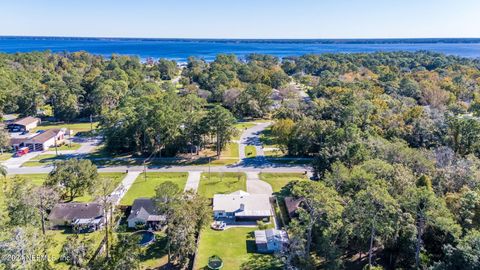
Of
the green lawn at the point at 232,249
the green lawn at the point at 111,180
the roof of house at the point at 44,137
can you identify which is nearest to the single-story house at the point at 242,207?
the green lawn at the point at 232,249

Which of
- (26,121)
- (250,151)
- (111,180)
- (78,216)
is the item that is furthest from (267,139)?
(26,121)

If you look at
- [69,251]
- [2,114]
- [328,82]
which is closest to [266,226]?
[69,251]

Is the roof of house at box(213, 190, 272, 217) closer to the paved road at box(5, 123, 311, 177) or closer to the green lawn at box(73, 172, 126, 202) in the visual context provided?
the paved road at box(5, 123, 311, 177)

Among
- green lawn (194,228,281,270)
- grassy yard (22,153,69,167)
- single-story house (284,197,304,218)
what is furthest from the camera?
grassy yard (22,153,69,167)

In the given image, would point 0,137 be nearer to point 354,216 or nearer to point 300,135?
point 300,135

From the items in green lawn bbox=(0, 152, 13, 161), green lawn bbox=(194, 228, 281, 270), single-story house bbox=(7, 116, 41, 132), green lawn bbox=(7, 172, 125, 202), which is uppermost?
single-story house bbox=(7, 116, 41, 132)

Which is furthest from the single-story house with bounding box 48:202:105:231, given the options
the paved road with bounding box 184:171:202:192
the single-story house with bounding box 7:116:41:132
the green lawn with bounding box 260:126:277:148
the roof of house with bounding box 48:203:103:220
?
the single-story house with bounding box 7:116:41:132

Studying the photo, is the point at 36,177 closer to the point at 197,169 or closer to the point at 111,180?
the point at 111,180

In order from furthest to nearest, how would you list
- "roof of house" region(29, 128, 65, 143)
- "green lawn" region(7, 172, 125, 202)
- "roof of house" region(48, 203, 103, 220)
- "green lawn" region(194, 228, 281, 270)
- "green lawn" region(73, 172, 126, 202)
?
"roof of house" region(29, 128, 65, 143)
"green lawn" region(7, 172, 125, 202)
"green lawn" region(73, 172, 126, 202)
"roof of house" region(48, 203, 103, 220)
"green lawn" region(194, 228, 281, 270)
